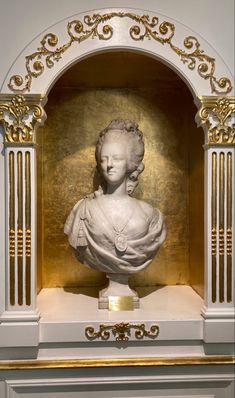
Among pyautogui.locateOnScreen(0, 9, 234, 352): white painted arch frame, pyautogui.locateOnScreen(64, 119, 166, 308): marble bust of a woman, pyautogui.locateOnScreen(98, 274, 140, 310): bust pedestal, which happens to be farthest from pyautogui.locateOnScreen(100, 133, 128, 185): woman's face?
pyautogui.locateOnScreen(98, 274, 140, 310): bust pedestal

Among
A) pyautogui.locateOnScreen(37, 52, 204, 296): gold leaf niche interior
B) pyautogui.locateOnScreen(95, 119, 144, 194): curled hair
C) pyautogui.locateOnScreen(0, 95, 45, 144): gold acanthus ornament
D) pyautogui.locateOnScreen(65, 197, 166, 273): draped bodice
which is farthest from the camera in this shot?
pyautogui.locateOnScreen(37, 52, 204, 296): gold leaf niche interior

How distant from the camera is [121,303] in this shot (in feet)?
6.93

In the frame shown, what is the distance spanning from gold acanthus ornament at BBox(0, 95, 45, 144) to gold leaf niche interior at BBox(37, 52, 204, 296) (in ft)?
1.80

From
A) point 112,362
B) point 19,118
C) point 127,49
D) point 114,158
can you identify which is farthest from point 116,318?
point 127,49

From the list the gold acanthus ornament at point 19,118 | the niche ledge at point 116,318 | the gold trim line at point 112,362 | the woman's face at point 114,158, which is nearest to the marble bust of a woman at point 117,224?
the woman's face at point 114,158

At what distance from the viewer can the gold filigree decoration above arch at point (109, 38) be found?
193cm

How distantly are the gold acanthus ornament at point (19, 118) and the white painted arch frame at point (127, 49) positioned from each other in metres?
0.02

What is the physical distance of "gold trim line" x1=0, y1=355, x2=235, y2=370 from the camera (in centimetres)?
193

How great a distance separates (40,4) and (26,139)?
1.96ft

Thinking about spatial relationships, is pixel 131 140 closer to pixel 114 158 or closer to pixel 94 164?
pixel 114 158

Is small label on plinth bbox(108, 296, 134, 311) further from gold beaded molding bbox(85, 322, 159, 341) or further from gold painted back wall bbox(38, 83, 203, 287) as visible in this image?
gold painted back wall bbox(38, 83, 203, 287)

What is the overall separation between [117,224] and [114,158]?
1.03 feet

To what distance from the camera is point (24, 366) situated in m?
1.93

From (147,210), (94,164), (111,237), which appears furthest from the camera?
(94,164)
